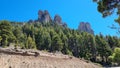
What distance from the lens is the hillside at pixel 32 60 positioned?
159ft

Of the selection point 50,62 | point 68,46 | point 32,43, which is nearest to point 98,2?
point 50,62

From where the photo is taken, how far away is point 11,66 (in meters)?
46.4

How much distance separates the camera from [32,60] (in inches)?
2153

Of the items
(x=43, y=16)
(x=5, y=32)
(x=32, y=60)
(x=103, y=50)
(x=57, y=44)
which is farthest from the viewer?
(x=43, y=16)

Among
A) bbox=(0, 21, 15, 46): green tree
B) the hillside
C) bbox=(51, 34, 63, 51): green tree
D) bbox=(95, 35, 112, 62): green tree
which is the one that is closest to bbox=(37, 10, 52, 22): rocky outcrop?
bbox=(95, 35, 112, 62): green tree

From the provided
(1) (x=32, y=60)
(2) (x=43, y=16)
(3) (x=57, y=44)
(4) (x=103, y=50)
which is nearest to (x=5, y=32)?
(3) (x=57, y=44)

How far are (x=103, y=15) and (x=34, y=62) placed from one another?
1568 inches

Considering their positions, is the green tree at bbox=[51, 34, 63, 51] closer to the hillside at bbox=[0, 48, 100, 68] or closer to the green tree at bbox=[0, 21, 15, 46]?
the green tree at bbox=[0, 21, 15, 46]

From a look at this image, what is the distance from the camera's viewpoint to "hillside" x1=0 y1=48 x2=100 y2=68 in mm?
48594

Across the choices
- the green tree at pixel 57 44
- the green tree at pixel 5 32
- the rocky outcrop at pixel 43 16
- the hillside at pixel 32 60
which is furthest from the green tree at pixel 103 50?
the rocky outcrop at pixel 43 16

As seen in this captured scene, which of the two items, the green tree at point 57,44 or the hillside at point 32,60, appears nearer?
the hillside at point 32,60

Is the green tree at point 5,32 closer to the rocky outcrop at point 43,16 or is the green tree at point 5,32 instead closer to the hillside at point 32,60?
the hillside at point 32,60

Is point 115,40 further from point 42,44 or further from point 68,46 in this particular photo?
point 42,44

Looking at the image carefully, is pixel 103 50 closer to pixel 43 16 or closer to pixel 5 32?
pixel 5 32
